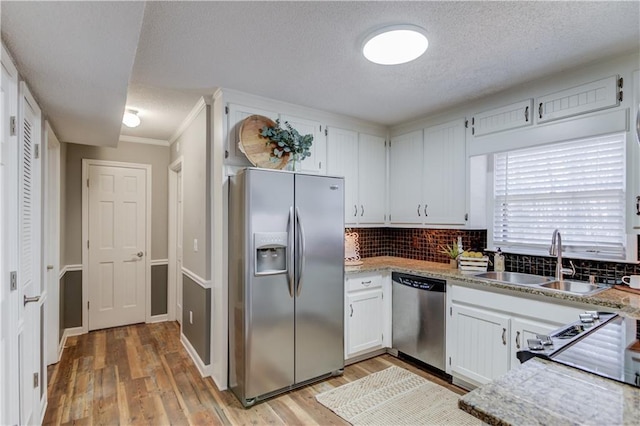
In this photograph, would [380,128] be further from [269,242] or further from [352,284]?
[269,242]

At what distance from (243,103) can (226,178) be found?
66 cm

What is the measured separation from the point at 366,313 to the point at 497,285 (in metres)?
1.21

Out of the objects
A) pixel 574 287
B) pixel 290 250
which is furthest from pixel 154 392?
pixel 574 287

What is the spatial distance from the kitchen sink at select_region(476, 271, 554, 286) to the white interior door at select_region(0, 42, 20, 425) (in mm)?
2961

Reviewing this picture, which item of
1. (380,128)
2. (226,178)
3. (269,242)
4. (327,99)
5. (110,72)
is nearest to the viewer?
(110,72)

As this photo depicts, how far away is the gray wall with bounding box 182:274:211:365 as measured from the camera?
117 inches

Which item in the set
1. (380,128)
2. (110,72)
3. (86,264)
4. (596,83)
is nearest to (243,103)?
(110,72)

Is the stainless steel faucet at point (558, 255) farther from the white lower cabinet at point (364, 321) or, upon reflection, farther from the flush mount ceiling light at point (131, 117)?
the flush mount ceiling light at point (131, 117)

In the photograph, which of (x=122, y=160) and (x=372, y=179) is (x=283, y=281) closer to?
(x=372, y=179)

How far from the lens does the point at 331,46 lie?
81.3 inches

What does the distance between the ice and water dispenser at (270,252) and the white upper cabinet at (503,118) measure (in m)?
1.99

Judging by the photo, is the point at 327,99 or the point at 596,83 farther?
the point at 327,99

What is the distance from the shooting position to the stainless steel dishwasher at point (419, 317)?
2.85 metres

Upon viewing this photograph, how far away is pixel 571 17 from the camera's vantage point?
1775mm
